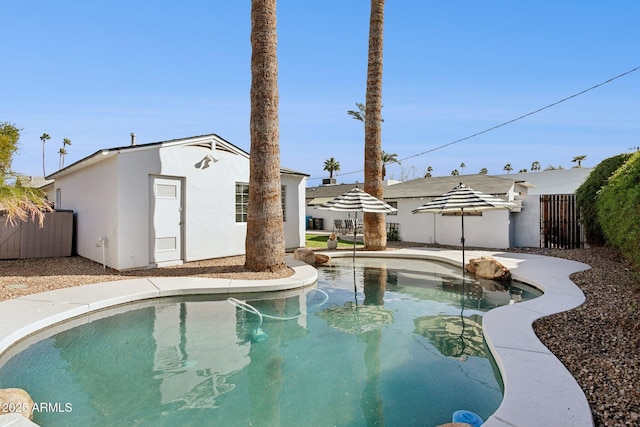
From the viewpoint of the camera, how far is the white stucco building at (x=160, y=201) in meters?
9.98

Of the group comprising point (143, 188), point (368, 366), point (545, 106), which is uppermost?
point (545, 106)

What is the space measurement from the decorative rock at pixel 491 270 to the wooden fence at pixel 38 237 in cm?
1604

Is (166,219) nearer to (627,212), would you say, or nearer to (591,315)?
(591,315)

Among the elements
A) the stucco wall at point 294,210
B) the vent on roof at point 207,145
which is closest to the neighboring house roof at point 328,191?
the stucco wall at point 294,210

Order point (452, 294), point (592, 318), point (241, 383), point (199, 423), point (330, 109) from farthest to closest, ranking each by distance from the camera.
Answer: point (330, 109)
point (452, 294)
point (592, 318)
point (241, 383)
point (199, 423)

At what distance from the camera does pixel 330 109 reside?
20234 millimetres

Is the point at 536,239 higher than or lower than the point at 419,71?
lower

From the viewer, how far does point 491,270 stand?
10055mm

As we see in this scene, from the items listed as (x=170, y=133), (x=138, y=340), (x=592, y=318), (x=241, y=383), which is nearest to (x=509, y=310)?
(x=592, y=318)

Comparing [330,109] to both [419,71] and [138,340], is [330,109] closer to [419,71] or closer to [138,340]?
[419,71]

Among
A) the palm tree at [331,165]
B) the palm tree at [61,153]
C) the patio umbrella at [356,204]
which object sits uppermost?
the palm tree at [61,153]

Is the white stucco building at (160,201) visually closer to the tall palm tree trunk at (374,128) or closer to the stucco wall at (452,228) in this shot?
the tall palm tree trunk at (374,128)

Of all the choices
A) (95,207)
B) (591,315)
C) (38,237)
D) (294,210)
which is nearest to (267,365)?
(591,315)

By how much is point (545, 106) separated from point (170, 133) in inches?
698
